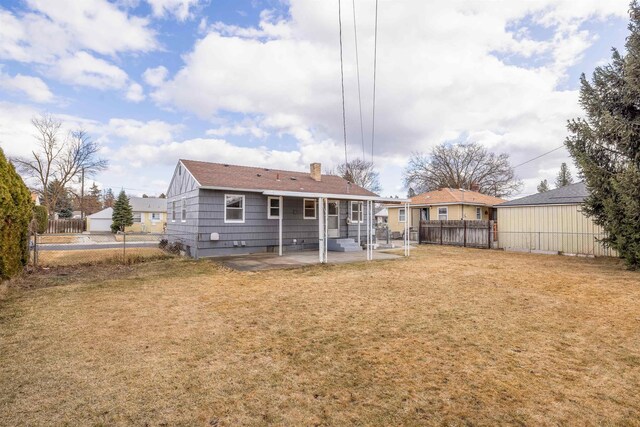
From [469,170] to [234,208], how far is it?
34.8 m

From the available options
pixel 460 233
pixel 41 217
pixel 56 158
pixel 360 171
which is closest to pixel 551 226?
pixel 460 233

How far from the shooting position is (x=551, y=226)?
1642 cm

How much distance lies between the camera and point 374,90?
13.3 m

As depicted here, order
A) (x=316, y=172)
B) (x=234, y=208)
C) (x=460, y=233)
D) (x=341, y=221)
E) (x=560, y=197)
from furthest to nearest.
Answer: (x=460, y=233) < (x=316, y=172) < (x=341, y=221) < (x=560, y=197) < (x=234, y=208)

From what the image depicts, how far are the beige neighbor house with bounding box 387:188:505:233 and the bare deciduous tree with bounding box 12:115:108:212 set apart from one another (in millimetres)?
34723

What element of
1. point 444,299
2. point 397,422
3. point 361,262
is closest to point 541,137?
point 361,262

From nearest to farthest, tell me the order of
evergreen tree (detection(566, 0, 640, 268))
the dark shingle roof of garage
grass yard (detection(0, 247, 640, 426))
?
1. grass yard (detection(0, 247, 640, 426))
2. evergreen tree (detection(566, 0, 640, 268))
3. the dark shingle roof of garage

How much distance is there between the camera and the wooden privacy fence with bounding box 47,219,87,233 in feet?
106

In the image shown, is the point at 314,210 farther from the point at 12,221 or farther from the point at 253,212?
the point at 12,221

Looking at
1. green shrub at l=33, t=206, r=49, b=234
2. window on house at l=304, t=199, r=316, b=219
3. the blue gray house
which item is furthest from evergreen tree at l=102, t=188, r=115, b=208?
window on house at l=304, t=199, r=316, b=219

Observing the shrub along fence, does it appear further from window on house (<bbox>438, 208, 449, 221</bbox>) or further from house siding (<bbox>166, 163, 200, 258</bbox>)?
window on house (<bbox>438, 208, 449, 221</bbox>)

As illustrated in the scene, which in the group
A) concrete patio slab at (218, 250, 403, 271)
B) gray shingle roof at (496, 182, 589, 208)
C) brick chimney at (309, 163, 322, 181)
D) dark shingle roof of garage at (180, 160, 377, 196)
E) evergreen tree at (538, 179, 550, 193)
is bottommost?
concrete patio slab at (218, 250, 403, 271)

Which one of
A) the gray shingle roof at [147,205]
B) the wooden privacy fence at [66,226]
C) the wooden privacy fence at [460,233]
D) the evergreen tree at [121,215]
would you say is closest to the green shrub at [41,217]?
the wooden privacy fence at [66,226]

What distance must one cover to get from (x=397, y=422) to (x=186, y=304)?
5.01 m
